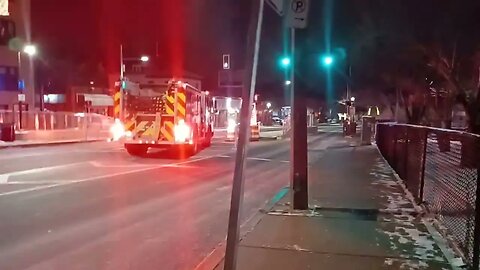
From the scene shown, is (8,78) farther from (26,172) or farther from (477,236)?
(477,236)

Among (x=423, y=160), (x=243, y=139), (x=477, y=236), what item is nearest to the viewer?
(x=243, y=139)

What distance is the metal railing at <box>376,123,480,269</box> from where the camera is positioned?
270 inches

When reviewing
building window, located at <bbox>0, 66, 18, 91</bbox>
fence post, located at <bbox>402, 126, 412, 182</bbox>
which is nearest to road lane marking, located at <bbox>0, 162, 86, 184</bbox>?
fence post, located at <bbox>402, 126, 412, 182</bbox>

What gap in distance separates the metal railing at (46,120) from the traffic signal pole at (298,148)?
33656mm

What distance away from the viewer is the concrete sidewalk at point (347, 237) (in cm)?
682

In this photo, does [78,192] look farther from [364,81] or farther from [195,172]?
[364,81]

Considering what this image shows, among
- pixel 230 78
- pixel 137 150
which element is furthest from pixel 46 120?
pixel 230 78

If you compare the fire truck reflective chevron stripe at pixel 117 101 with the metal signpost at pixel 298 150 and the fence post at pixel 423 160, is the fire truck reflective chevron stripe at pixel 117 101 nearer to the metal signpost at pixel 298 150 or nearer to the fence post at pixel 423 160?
the metal signpost at pixel 298 150

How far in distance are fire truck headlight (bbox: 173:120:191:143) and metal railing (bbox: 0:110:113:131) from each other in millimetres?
20787

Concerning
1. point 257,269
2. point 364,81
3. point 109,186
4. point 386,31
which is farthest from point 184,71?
point 257,269

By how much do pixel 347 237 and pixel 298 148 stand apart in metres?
2.42

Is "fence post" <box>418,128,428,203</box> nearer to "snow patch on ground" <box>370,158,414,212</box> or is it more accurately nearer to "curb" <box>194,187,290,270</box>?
"snow patch on ground" <box>370,158,414,212</box>

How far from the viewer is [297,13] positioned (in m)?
9.46

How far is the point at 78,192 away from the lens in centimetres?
1330
